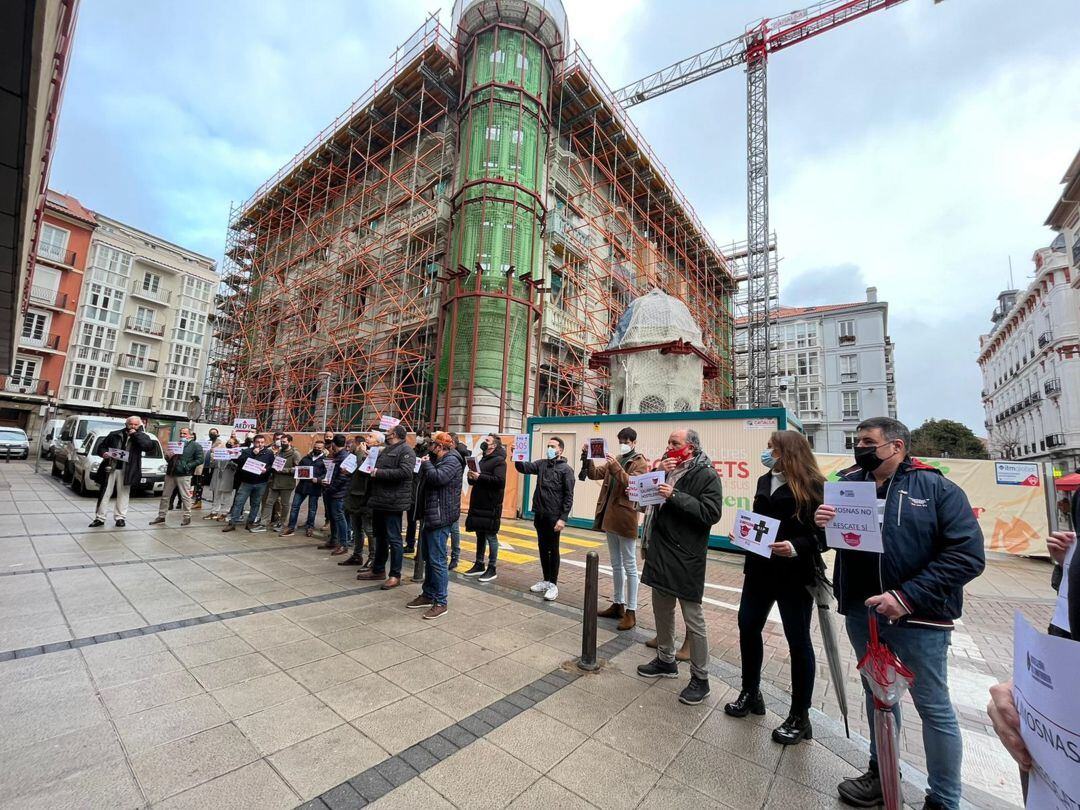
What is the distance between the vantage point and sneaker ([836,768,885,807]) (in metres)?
2.32

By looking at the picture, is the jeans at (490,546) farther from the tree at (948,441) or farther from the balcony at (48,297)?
the balcony at (48,297)

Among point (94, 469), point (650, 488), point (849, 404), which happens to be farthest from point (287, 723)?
point (849, 404)

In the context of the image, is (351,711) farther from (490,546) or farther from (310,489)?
(310,489)

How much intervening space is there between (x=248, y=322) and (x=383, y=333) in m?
13.8

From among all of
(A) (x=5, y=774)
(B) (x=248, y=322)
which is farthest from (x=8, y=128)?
(B) (x=248, y=322)

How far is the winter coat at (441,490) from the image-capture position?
491 cm

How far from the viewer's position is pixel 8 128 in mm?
3889

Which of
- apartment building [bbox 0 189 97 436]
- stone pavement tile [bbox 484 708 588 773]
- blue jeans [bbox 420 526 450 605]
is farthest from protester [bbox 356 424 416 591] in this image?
apartment building [bbox 0 189 97 436]

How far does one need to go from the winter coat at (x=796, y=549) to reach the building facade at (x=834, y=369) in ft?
130

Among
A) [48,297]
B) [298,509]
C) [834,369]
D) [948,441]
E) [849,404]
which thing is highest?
[48,297]

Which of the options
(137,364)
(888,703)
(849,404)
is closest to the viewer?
(888,703)

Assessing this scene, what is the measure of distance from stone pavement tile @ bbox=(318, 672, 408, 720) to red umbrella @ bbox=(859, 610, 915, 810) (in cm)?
274

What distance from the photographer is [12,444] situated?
26.2m

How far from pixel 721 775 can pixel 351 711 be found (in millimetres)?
2242
